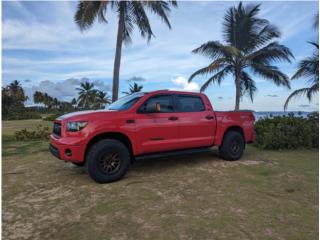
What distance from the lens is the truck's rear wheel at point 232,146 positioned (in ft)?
22.3

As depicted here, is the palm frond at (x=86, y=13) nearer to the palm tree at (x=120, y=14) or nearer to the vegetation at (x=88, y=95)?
the palm tree at (x=120, y=14)

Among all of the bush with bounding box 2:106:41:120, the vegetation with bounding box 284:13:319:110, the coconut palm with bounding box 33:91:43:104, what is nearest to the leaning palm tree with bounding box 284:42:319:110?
the vegetation with bounding box 284:13:319:110

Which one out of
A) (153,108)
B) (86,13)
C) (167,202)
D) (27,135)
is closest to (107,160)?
(153,108)

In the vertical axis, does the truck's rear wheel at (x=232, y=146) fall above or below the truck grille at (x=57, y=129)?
below

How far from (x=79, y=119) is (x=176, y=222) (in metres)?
2.51

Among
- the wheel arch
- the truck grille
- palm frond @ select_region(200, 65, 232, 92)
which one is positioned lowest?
the wheel arch

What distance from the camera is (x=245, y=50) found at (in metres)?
16.5

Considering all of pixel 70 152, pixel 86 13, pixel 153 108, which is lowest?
pixel 70 152

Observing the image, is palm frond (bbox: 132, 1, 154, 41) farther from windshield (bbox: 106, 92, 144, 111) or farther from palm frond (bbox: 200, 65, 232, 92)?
windshield (bbox: 106, 92, 144, 111)

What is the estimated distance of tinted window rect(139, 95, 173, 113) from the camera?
18.1ft

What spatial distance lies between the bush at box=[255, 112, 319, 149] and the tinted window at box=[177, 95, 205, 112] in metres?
3.55

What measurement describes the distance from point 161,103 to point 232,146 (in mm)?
2300

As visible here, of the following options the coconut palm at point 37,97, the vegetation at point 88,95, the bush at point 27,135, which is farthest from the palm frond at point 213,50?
the coconut palm at point 37,97

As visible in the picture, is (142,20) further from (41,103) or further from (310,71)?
→ (41,103)
